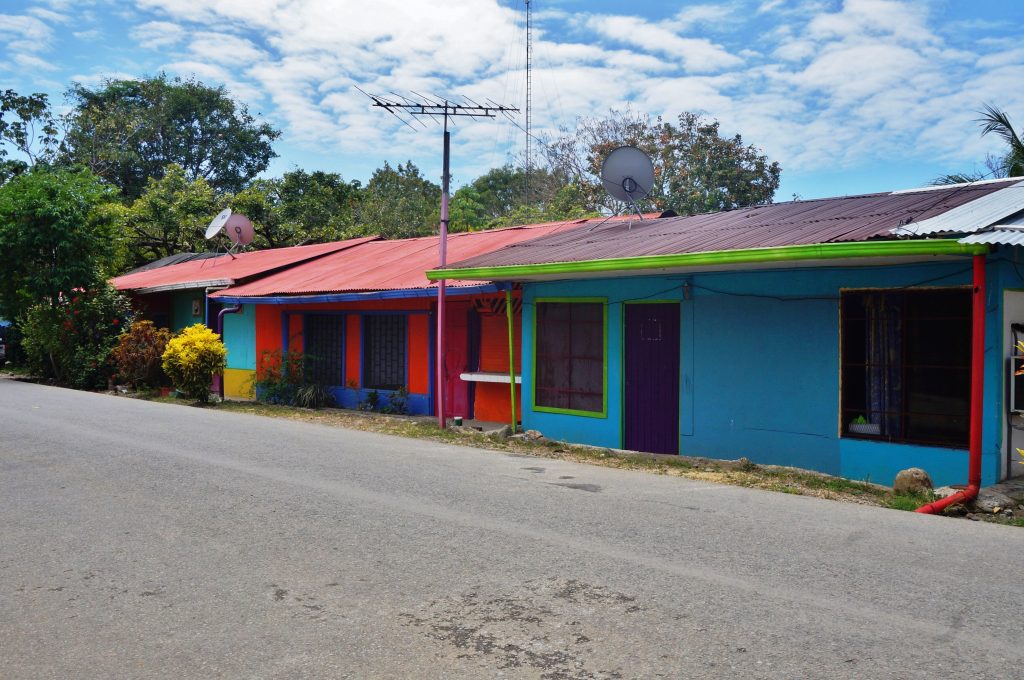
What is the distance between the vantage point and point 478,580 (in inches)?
209

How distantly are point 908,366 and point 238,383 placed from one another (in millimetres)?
15445

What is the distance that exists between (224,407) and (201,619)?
1360cm

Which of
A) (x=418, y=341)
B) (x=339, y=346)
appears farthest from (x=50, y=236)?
(x=418, y=341)

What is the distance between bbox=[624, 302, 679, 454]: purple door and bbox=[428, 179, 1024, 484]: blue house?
0.8 inches

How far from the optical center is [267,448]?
35.4 ft

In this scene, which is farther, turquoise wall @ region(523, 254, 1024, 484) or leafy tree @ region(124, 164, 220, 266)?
leafy tree @ region(124, 164, 220, 266)

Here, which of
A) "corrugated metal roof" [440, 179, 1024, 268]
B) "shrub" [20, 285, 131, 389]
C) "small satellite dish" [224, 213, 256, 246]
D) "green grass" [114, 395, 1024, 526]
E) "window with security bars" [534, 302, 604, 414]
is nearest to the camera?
"green grass" [114, 395, 1024, 526]

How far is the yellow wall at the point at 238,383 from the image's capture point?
20.0m

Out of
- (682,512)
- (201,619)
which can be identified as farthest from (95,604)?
(682,512)

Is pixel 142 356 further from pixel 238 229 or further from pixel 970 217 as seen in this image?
pixel 970 217

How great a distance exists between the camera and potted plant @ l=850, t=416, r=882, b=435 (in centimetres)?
945

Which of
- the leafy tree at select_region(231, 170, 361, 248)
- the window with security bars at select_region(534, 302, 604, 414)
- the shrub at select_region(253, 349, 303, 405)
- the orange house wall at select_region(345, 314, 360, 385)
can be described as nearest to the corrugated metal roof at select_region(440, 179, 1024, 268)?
the window with security bars at select_region(534, 302, 604, 414)

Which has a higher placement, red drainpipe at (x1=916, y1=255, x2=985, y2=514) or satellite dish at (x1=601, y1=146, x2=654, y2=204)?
satellite dish at (x1=601, y1=146, x2=654, y2=204)

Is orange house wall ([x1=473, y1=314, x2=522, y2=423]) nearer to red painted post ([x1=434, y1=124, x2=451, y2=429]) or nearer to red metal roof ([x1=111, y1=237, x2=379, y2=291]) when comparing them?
red painted post ([x1=434, y1=124, x2=451, y2=429])
